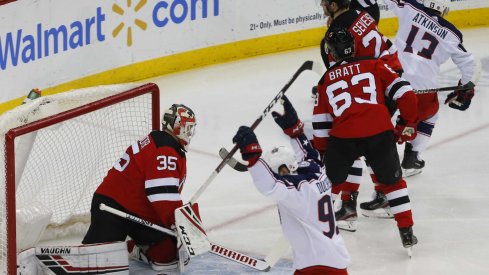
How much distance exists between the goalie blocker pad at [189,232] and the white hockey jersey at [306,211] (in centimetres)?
53

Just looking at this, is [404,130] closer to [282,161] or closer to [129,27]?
[282,161]

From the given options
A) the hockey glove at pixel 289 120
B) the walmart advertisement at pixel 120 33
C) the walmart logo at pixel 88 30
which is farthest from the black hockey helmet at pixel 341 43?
the walmart logo at pixel 88 30

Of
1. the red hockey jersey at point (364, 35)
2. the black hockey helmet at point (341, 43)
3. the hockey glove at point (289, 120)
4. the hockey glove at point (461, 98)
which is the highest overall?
the red hockey jersey at point (364, 35)

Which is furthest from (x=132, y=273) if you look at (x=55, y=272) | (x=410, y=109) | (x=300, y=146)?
(x=410, y=109)

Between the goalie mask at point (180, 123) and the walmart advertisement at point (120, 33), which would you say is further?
the walmart advertisement at point (120, 33)

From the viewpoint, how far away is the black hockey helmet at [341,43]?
462 centimetres

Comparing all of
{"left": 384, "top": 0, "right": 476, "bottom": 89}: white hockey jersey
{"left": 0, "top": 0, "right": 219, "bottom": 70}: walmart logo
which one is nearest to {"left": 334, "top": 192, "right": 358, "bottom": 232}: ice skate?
{"left": 384, "top": 0, "right": 476, "bottom": 89}: white hockey jersey

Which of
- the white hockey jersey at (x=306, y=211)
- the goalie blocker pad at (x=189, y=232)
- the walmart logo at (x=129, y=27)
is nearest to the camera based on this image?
the white hockey jersey at (x=306, y=211)

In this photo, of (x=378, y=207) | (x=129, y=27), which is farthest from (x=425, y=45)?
(x=129, y=27)

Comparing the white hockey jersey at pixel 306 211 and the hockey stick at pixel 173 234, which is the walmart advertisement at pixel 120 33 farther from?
the white hockey jersey at pixel 306 211

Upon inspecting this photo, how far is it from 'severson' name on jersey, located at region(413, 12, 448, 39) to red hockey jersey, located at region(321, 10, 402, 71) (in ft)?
1.70

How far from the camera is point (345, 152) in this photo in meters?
4.71

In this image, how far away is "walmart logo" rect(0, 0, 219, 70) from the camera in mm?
6340

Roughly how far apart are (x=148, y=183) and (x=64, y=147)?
2.23 ft
